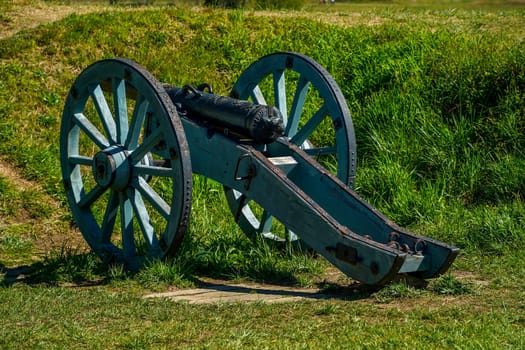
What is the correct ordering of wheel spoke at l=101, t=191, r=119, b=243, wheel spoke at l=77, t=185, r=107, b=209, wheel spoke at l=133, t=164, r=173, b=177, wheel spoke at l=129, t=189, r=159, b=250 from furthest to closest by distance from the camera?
wheel spoke at l=77, t=185, r=107, b=209 < wheel spoke at l=101, t=191, r=119, b=243 < wheel spoke at l=129, t=189, r=159, b=250 < wheel spoke at l=133, t=164, r=173, b=177

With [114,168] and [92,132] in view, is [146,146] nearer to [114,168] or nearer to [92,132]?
[114,168]

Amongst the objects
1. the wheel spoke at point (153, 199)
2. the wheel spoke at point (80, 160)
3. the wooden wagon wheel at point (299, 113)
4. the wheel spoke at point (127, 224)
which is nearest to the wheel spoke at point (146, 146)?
the wheel spoke at point (153, 199)

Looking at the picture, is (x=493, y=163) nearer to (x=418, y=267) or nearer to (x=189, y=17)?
(x=418, y=267)

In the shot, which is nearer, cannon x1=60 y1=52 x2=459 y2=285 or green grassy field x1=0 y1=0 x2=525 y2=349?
green grassy field x1=0 y1=0 x2=525 y2=349

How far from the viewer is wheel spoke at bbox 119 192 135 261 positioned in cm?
687

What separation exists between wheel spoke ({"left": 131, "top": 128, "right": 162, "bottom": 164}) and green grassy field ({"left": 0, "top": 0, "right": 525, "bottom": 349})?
80cm

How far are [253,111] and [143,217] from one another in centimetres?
109

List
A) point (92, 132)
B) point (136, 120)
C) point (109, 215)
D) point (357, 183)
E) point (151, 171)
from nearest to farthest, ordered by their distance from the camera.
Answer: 1. point (151, 171)
2. point (136, 120)
3. point (109, 215)
4. point (92, 132)
5. point (357, 183)

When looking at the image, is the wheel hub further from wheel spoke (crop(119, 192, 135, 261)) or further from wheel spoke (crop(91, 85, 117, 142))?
wheel spoke (crop(91, 85, 117, 142))

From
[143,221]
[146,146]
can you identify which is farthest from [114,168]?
[143,221]

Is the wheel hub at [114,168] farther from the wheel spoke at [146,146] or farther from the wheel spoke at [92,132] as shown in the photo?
the wheel spoke at [92,132]

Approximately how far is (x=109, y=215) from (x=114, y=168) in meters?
0.50

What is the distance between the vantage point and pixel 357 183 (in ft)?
30.6

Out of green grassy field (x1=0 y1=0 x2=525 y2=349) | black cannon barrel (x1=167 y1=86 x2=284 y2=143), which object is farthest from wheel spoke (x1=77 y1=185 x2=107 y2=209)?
black cannon barrel (x1=167 y1=86 x2=284 y2=143)
